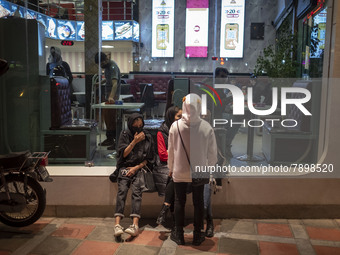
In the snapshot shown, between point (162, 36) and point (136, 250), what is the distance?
37.7ft

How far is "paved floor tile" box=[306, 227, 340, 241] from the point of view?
136 inches

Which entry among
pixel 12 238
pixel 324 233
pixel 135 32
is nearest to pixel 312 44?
pixel 324 233

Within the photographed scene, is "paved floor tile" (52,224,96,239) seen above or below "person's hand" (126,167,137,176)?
below

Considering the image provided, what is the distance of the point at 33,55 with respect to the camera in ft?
14.8

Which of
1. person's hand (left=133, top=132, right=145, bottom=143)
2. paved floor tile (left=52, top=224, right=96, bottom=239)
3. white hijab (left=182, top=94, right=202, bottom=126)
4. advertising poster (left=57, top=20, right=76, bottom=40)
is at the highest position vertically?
advertising poster (left=57, top=20, right=76, bottom=40)

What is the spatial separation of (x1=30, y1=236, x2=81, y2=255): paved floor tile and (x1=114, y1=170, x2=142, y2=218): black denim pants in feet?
1.51

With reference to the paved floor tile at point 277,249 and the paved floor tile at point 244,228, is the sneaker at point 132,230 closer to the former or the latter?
the paved floor tile at point 244,228

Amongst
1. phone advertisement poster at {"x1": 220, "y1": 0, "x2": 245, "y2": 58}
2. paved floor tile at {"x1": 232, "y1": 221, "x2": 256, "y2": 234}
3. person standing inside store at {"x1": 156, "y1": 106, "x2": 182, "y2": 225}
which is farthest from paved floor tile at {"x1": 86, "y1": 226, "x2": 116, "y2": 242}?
phone advertisement poster at {"x1": 220, "y1": 0, "x2": 245, "y2": 58}

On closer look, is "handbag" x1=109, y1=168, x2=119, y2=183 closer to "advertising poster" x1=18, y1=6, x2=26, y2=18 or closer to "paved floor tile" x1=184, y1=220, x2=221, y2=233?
"paved floor tile" x1=184, y1=220, x2=221, y2=233

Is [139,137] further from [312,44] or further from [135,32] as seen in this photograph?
[135,32]

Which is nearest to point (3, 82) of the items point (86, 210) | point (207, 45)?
point (86, 210)

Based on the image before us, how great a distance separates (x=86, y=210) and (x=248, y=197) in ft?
5.48

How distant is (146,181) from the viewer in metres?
3.69

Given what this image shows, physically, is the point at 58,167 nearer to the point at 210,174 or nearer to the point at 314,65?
the point at 210,174
